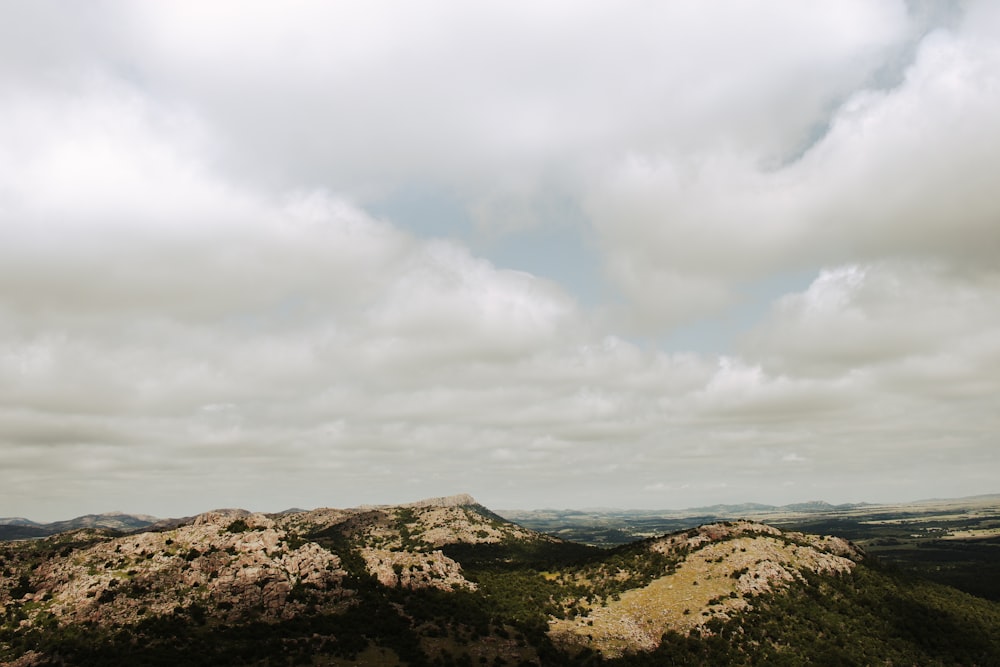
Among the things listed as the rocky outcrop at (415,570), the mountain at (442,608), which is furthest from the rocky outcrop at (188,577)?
the rocky outcrop at (415,570)

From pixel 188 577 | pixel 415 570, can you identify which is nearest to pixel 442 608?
pixel 415 570

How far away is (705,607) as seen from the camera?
363ft

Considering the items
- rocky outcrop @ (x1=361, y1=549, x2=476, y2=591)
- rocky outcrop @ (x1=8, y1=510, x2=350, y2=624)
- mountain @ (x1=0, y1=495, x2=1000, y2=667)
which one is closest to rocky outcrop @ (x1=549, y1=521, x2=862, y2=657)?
mountain @ (x1=0, y1=495, x2=1000, y2=667)

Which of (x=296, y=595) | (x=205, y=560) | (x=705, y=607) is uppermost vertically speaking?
(x=205, y=560)

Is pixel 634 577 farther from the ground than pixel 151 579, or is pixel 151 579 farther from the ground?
pixel 151 579

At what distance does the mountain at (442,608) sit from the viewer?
85.2 m

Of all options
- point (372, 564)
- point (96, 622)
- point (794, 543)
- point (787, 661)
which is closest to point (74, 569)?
point (96, 622)

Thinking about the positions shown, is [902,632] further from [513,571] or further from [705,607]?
[513,571]

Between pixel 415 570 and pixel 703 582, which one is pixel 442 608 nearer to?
pixel 415 570

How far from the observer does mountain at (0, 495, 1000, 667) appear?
280 ft

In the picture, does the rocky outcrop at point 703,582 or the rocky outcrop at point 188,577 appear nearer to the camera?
the rocky outcrop at point 188,577

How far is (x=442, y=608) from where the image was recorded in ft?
356

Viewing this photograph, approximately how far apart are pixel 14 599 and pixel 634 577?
120171mm

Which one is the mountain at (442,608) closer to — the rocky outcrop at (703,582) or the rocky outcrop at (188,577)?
the rocky outcrop at (188,577)
